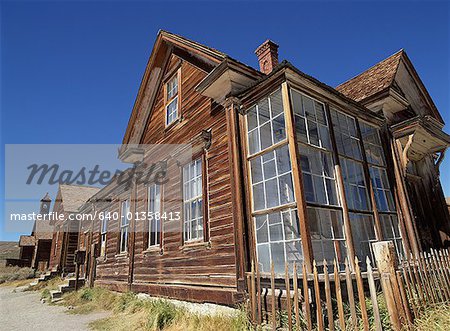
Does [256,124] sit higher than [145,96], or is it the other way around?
[145,96]

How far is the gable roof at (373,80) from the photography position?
8.14 m

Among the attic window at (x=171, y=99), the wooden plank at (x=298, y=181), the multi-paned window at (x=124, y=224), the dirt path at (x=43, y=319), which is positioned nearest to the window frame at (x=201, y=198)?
the attic window at (x=171, y=99)

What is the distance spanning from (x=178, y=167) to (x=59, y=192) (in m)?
24.6

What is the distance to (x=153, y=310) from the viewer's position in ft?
23.2

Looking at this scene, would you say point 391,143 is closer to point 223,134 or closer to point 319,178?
point 319,178

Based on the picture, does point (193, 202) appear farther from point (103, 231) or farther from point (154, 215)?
point (103, 231)

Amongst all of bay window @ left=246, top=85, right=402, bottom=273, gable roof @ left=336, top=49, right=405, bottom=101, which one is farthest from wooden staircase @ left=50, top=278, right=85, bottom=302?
gable roof @ left=336, top=49, right=405, bottom=101

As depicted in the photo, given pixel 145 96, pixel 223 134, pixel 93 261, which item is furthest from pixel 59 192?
pixel 223 134

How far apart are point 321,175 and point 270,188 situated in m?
1.08

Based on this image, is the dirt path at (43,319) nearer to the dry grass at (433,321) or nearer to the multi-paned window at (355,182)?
the multi-paned window at (355,182)

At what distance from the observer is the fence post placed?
3.49 meters

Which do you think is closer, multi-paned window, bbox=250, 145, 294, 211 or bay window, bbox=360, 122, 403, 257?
multi-paned window, bbox=250, 145, 294, 211

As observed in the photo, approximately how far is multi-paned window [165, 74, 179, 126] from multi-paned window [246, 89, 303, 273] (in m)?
3.98

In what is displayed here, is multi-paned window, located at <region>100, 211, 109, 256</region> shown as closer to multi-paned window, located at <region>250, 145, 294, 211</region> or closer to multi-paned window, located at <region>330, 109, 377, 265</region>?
multi-paned window, located at <region>250, 145, 294, 211</region>
